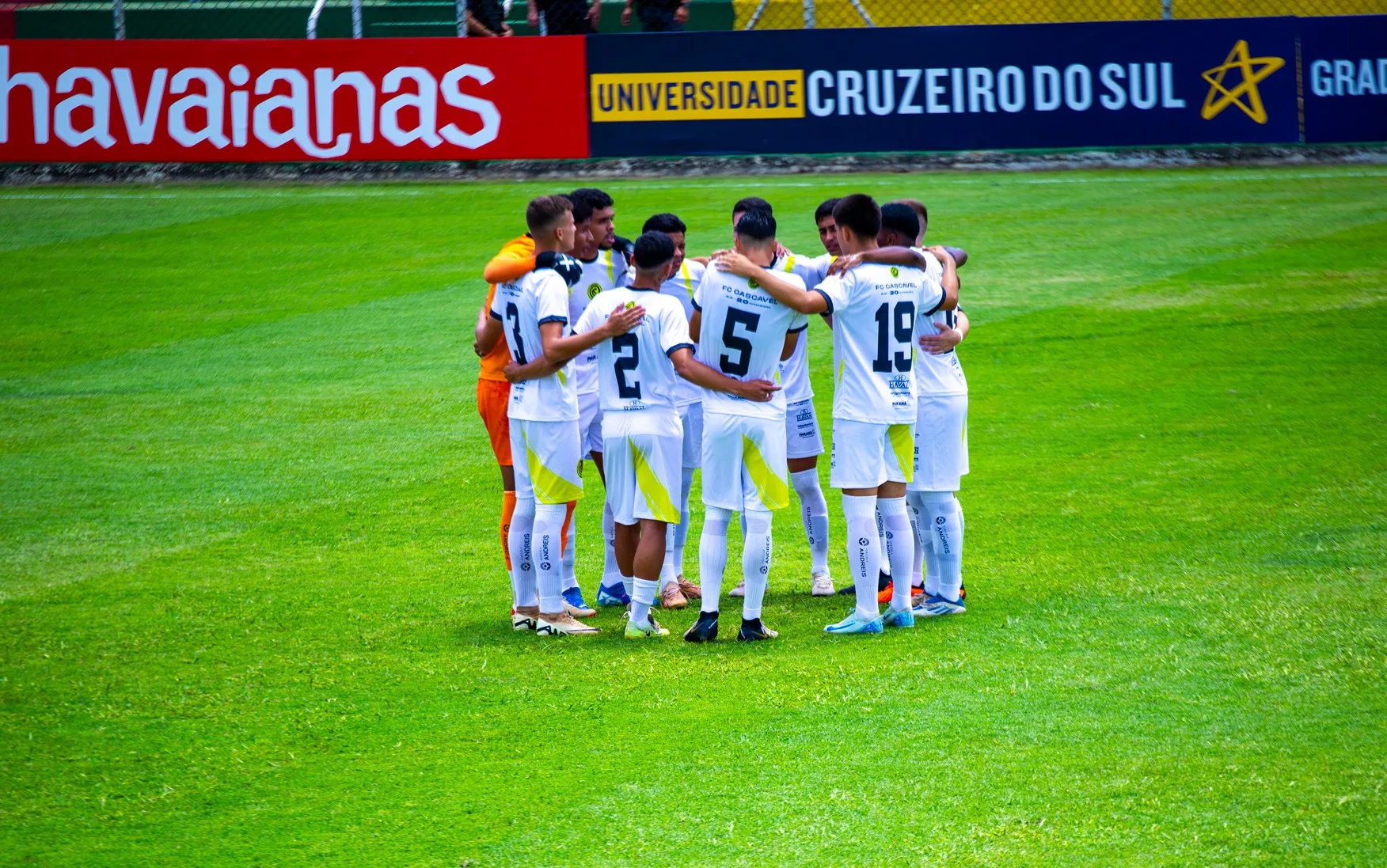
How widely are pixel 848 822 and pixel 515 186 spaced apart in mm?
17092

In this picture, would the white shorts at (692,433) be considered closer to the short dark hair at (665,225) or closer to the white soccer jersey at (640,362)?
the white soccer jersey at (640,362)

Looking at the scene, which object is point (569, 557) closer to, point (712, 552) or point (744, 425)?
point (712, 552)

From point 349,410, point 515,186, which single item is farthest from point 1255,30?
point 349,410

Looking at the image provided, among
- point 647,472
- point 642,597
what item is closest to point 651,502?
point 647,472

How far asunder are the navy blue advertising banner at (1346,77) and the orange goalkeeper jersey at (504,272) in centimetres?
1658

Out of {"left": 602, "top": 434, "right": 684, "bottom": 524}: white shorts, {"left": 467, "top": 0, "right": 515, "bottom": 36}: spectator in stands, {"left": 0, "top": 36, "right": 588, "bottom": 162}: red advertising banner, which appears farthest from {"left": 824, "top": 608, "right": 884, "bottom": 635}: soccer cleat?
{"left": 467, "top": 0, "right": 515, "bottom": 36}: spectator in stands

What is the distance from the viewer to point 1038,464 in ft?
36.6

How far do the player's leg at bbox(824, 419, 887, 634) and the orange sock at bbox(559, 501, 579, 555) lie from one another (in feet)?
4.74

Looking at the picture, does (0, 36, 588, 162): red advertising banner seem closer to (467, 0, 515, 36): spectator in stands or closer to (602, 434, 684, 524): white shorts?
(467, 0, 515, 36): spectator in stands

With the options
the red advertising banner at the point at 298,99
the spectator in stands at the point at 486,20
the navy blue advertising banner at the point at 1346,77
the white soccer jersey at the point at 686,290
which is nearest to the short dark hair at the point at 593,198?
the white soccer jersey at the point at 686,290

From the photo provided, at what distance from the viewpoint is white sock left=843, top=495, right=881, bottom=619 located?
7426 mm

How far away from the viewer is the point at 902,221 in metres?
7.51

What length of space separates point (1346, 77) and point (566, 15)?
11.6m

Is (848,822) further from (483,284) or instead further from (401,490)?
(483,284)
